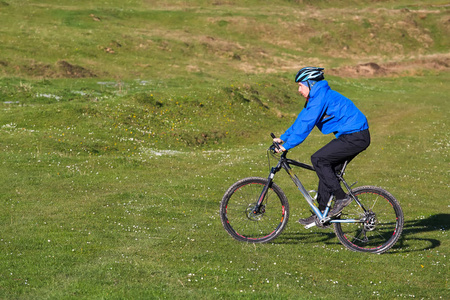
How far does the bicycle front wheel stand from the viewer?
955 cm

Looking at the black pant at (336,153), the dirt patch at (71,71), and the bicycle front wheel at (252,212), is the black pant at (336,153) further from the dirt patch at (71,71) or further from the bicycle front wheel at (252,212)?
the dirt patch at (71,71)

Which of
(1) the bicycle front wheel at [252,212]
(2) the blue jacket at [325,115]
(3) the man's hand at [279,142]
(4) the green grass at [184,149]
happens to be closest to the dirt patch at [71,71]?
(4) the green grass at [184,149]

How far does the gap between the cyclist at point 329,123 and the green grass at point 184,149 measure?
5.79 feet

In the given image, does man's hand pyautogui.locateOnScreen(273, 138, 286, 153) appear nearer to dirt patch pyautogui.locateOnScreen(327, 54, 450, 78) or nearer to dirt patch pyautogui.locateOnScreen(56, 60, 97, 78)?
dirt patch pyautogui.locateOnScreen(56, 60, 97, 78)

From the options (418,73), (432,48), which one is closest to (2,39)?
(418,73)

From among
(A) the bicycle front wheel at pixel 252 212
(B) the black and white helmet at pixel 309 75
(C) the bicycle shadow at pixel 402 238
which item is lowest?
(C) the bicycle shadow at pixel 402 238

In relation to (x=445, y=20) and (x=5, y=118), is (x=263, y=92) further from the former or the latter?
→ (x=445, y=20)

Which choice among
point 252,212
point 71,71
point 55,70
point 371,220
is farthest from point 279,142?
point 55,70

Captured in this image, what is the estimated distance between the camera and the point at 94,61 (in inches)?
1689

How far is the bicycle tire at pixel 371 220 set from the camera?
9.26 metres

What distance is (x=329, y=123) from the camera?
9188 mm

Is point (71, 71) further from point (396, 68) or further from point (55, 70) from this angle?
A: point (396, 68)

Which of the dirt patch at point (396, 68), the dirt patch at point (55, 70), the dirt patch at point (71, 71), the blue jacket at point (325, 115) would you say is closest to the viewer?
the blue jacket at point (325, 115)

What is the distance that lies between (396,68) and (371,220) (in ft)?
155
